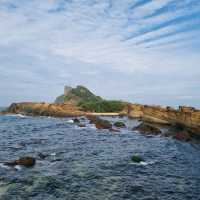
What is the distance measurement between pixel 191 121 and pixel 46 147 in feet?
122

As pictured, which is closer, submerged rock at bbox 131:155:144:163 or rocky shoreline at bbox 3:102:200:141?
submerged rock at bbox 131:155:144:163

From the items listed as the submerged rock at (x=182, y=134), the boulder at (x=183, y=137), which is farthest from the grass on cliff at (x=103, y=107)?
the boulder at (x=183, y=137)

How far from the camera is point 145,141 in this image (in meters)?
60.6

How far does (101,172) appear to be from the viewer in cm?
3572

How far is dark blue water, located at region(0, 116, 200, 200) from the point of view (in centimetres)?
2838

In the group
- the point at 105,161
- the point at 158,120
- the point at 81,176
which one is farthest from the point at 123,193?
the point at 158,120

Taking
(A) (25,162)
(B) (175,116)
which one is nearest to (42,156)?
(A) (25,162)

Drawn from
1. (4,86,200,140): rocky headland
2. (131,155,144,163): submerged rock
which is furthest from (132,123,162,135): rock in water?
(131,155,144,163): submerged rock

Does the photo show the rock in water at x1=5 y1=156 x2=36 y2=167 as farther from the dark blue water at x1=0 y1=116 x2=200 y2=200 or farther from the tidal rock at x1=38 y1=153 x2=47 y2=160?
the tidal rock at x1=38 y1=153 x2=47 y2=160

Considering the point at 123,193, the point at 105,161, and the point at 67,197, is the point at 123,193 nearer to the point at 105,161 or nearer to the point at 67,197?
the point at 67,197

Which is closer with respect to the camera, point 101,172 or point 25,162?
point 101,172

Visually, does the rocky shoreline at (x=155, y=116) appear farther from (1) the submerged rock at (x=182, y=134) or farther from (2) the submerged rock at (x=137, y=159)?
(2) the submerged rock at (x=137, y=159)

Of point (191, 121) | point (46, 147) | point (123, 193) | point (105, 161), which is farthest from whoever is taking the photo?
point (191, 121)

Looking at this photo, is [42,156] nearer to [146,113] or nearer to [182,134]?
[182,134]
